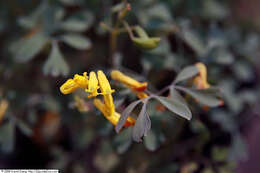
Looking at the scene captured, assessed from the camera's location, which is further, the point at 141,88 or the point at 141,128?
the point at 141,88

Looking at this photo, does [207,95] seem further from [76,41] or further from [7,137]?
[7,137]

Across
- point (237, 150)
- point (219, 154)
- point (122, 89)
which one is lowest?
point (237, 150)

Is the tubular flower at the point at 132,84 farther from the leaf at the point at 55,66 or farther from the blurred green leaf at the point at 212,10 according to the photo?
the blurred green leaf at the point at 212,10

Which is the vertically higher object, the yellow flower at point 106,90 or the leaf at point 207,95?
the yellow flower at point 106,90

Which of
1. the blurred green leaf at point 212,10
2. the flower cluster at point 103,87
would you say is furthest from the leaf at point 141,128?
the blurred green leaf at point 212,10

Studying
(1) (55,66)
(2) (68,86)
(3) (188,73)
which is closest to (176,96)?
(3) (188,73)

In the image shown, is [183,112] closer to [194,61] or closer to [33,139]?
[194,61]

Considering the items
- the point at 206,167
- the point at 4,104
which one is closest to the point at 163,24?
the point at 206,167
